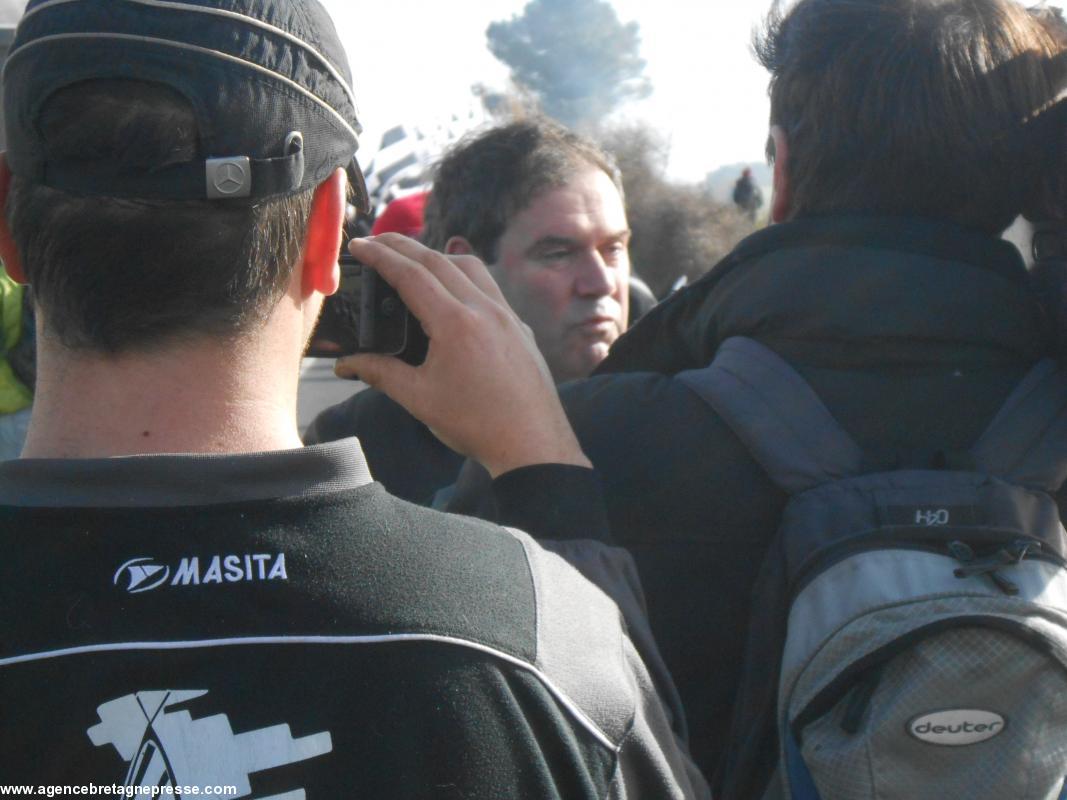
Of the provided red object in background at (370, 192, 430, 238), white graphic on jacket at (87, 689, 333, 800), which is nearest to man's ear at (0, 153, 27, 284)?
white graphic on jacket at (87, 689, 333, 800)

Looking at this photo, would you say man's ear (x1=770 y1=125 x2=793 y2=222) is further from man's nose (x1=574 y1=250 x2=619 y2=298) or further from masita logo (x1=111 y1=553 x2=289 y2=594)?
man's nose (x1=574 y1=250 x2=619 y2=298)

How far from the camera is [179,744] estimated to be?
0.99m

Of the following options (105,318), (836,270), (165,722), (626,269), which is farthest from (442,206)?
(165,722)

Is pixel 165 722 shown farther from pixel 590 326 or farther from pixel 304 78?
pixel 590 326

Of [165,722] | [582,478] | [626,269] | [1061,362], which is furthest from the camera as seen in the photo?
[626,269]

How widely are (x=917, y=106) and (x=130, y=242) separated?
1.08m

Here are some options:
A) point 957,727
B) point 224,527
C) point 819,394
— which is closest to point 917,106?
point 819,394

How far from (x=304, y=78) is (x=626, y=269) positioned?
2.16 meters

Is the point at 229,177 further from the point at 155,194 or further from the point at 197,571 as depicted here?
the point at 197,571

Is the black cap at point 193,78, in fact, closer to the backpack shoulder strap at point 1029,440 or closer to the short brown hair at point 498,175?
the backpack shoulder strap at point 1029,440

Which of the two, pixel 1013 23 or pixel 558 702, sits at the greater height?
pixel 1013 23

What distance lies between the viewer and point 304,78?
1.19 metres

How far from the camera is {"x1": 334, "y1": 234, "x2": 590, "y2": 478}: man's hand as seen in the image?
1438 mm

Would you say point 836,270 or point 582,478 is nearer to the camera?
point 582,478
